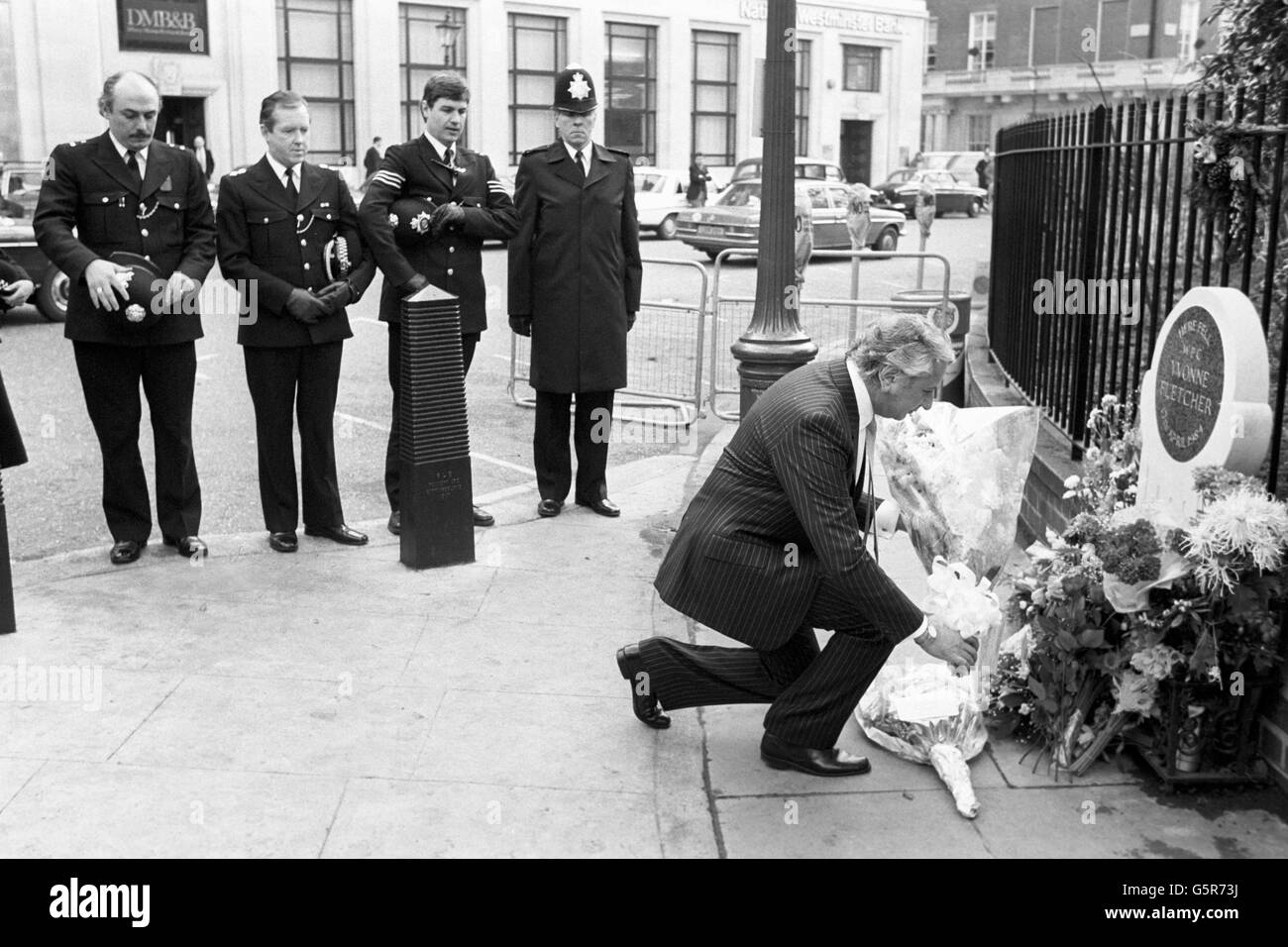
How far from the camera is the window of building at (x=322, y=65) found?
122 feet

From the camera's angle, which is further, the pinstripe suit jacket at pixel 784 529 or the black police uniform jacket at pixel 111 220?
the black police uniform jacket at pixel 111 220

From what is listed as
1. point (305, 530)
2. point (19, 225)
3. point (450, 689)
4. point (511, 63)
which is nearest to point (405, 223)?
point (305, 530)

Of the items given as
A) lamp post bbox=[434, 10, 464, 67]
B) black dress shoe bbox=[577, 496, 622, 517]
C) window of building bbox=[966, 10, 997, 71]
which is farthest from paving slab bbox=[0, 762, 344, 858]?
window of building bbox=[966, 10, 997, 71]

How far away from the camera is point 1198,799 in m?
4.02

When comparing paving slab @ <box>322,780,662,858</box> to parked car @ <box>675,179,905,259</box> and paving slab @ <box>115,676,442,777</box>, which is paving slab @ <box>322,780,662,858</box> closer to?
paving slab @ <box>115,676,442,777</box>

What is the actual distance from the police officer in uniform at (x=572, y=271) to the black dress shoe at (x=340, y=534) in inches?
40.9

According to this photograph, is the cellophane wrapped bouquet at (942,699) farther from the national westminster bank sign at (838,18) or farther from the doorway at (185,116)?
the national westminster bank sign at (838,18)

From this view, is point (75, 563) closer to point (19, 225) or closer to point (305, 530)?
point (305, 530)

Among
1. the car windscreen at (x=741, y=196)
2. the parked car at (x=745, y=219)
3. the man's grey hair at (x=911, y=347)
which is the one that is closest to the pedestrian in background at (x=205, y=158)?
the parked car at (x=745, y=219)

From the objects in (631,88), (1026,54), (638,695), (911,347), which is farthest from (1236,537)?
(1026,54)

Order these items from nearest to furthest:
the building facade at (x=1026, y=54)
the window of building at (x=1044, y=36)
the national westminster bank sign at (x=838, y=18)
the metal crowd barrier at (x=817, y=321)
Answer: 1. the metal crowd barrier at (x=817, y=321)
2. the national westminster bank sign at (x=838, y=18)
3. the building facade at (x=1026, y=54)
4. the window of building at (x=1044, y=36)

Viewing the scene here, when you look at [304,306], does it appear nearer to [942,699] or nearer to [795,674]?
[795,674]

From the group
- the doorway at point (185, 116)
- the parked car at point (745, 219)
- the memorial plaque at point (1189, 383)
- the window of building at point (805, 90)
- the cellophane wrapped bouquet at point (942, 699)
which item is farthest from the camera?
the window of building at point (805, 90)
